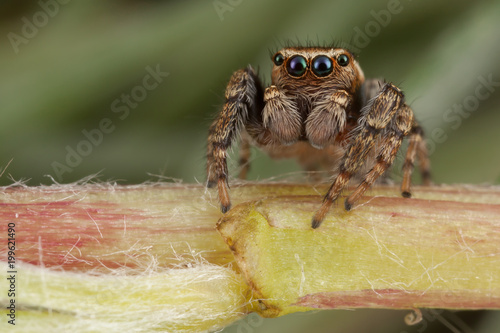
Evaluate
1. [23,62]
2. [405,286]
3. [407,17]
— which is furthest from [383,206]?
[23,62]

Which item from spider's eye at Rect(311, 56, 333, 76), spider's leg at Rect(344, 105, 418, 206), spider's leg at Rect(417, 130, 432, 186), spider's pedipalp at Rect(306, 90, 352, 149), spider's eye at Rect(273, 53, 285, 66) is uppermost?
spider's eye at Rect(273, 53, 285, 66)

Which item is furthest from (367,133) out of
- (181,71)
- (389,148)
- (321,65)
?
(181,71)

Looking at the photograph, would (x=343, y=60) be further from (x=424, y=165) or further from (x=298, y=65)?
(x=424, y=165)

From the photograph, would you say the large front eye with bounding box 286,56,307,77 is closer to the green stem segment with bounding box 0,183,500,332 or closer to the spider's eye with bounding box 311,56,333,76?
the spider's eye with bounding box 311,56,333,76

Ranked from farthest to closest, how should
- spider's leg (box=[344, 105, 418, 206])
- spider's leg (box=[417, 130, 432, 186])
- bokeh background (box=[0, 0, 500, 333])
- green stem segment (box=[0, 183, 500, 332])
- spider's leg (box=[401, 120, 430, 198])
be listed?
bokeh background (box=[0, 0, 500, 333])
spider's leg (box=[417, 130, 432, 186])
spider's leg (box=[401, 120, 430, 198])
spider's leg (box=[344, 105, 418, 206])
green stem segment (box=[0, 183, 500, 332])

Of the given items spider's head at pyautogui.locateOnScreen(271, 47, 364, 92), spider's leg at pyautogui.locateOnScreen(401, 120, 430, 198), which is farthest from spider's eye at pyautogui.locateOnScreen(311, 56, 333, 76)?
spider's leg at pyautogui.locateOnScreen(401, 120, 430, 198)

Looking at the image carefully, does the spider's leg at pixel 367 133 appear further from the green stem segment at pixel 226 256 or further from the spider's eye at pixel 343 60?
the spider's eye at pixel 343 60

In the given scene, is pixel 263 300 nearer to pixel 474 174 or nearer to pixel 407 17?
pixel 474 174

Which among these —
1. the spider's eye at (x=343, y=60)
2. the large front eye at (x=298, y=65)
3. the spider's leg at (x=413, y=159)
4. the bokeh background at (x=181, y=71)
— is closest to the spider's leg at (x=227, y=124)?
the large front eye at (x=298, y=65)
